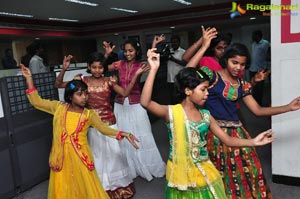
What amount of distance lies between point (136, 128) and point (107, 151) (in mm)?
471

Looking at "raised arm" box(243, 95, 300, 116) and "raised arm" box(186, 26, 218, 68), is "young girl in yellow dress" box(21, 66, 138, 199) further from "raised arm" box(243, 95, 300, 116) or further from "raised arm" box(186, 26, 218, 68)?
"raised arm" box(243, 95, 300, 116)

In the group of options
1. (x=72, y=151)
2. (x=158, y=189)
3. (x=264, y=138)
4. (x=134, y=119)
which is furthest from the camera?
(x=134, y=119)

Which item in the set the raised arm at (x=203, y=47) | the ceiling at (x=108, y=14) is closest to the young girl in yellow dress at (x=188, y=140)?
the raised arm at (x=203, y=47)

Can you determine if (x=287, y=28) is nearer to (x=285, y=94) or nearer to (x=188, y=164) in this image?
(x=285, y=94)

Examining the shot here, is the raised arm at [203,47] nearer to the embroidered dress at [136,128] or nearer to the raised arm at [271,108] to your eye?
the raised arm at [271,108]

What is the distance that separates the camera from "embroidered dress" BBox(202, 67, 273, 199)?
188cm

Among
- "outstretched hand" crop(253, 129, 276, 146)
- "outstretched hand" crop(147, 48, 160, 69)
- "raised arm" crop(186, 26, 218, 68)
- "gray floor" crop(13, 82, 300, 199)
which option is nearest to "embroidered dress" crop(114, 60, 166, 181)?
"gray floor" crop(13, 82, 300, 199)

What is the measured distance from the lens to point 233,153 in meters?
1.88

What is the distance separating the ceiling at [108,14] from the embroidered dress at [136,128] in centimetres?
562

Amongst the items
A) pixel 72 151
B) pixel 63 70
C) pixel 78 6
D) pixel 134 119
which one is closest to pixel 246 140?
pixel 72 151

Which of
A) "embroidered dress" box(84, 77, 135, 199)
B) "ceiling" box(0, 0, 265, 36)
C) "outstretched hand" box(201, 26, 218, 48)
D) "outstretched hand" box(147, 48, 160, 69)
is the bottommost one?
"embroidered dress" box(84, 77, 135, 199)

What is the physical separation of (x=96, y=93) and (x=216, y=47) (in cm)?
98

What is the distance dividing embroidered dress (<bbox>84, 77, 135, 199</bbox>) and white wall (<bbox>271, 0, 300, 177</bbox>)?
Result: 4.30ft

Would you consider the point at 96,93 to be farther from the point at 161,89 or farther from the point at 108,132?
the point at 161,89
